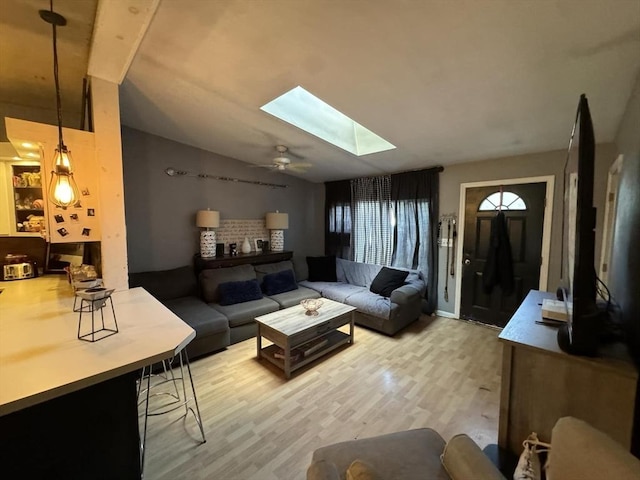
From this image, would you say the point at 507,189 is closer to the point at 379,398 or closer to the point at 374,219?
the point at 374,219

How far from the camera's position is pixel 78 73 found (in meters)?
2.16

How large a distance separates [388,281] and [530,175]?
2.18 metres

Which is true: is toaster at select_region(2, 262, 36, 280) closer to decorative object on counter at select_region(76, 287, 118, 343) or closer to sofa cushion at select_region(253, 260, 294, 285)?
decorative object on counter at select_region(76, 287, 118, 343)

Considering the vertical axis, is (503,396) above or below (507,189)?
below

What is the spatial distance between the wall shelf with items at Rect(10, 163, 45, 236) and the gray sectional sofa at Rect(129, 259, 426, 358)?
104 centimetres

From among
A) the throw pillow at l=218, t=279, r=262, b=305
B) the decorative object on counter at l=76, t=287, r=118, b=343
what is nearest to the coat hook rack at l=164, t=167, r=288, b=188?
the throw pillow at l=218, t=279, r=262, b=305

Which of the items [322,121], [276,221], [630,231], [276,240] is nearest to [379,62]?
[322,121]

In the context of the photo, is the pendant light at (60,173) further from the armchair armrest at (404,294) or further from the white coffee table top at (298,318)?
the armchair armrest at (404,294)

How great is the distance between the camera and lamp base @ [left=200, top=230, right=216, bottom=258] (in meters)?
3.73

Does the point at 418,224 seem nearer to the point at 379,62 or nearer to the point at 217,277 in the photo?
the point at 379,62

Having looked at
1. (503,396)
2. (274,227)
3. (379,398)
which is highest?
(274,227)

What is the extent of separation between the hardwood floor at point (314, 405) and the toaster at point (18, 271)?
1.69 m

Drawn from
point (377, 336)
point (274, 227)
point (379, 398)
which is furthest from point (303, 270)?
point (379, 398)

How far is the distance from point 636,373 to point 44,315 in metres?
2.76
